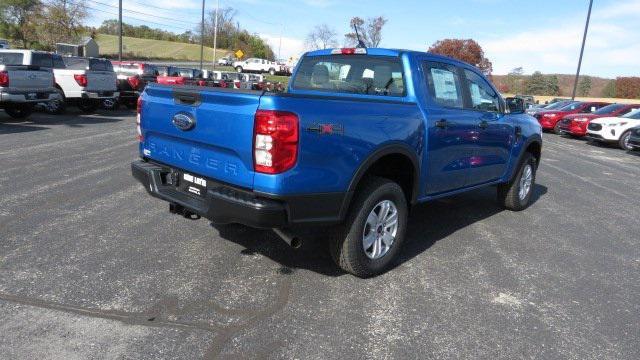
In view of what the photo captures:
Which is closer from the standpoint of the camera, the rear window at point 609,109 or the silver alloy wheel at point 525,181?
the silver alloy wheel at point 525,181

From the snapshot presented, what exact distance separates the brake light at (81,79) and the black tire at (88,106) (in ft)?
3.91

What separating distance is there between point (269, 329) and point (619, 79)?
64.6 m

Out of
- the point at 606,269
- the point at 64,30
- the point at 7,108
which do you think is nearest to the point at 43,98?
the point at 7,108

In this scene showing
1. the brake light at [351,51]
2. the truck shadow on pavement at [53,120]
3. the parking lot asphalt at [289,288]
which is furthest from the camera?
the truck shadow on pavement at [53,120]

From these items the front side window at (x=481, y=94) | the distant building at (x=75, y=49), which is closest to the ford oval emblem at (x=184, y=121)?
the front side window at (x=481, y=94)

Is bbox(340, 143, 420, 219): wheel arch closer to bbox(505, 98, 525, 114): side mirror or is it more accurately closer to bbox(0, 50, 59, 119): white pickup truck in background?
bbox(505, 98, 525, 114): side mirror

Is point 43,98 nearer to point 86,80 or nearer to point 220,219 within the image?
point 86,80

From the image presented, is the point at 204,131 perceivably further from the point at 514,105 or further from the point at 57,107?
the point at 57,107

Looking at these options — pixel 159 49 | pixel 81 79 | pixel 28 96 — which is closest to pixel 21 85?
pixel 28 96

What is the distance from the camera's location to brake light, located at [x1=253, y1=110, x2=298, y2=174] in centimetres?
308

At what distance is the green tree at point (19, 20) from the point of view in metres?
48.9

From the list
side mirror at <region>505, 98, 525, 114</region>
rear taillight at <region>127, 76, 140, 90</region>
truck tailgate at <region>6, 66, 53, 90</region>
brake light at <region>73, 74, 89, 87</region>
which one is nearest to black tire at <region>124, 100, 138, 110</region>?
rear taillight at <region>127, 76, 140, 90</region>

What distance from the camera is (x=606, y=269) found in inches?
183

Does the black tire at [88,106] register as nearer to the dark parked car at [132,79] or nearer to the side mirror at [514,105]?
the dark parked car at [132,79]
